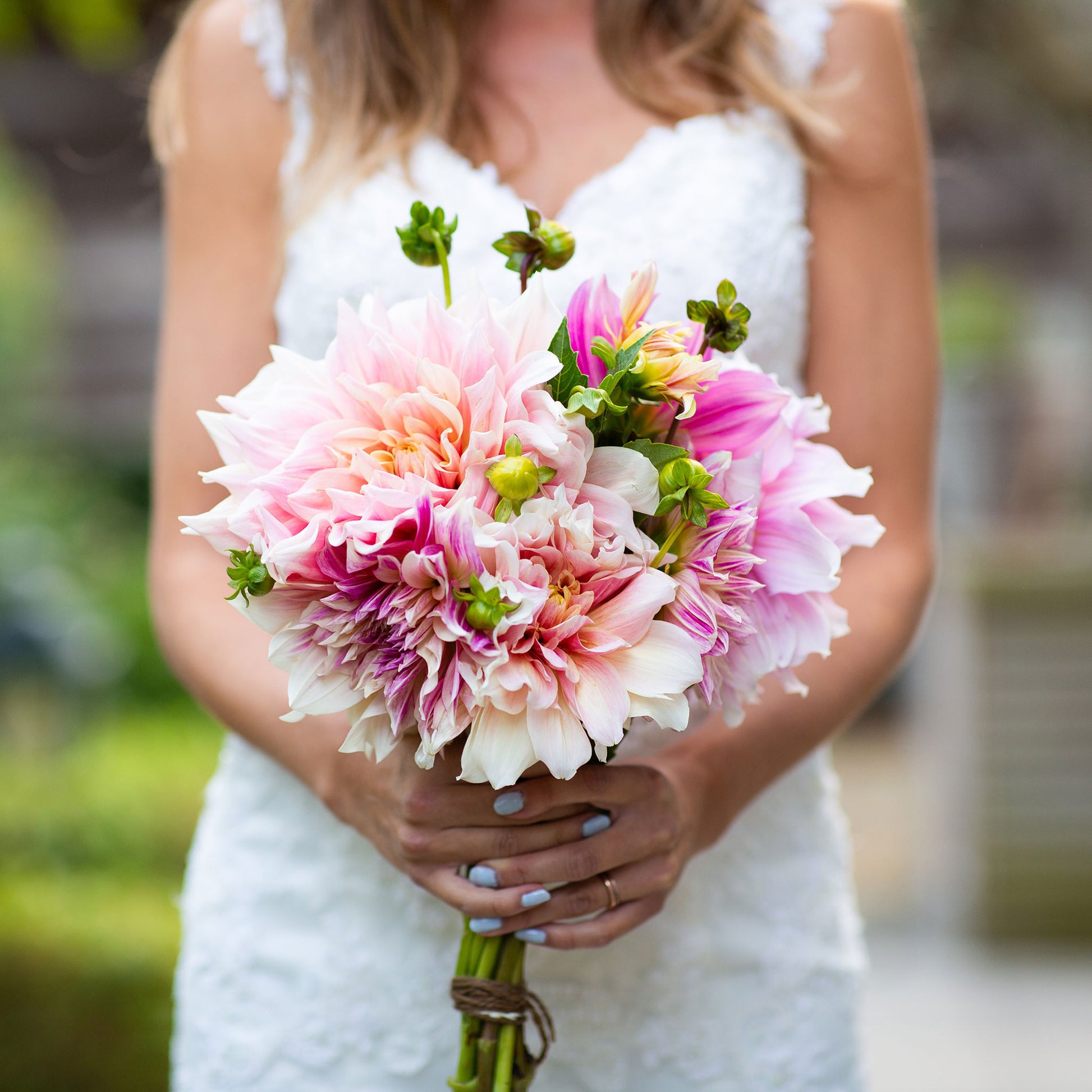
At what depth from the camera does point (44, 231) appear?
25.9 feet

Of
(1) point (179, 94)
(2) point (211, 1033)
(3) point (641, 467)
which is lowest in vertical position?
(2) point (211, 1033)

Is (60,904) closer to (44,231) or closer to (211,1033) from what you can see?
(211,1033)

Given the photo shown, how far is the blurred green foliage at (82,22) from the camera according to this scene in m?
3.53

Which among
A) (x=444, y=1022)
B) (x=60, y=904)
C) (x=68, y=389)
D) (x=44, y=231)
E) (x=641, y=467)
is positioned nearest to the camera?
(x=641, y=467)

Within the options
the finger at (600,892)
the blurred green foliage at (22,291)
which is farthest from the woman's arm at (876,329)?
the blurred green foliage at (22,291)

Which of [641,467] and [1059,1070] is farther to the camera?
[1059,1070]

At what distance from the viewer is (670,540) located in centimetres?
112

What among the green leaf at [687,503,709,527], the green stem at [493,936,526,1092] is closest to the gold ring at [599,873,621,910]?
the green stem at [493,936,526,1092]

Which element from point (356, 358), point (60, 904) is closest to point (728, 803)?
point (356, 358)

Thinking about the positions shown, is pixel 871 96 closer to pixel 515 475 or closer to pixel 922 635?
pixel 515 475

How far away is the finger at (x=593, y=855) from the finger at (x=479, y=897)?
0.4 inches

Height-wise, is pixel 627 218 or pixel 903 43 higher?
pixel 903 43

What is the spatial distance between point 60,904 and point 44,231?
5504mm

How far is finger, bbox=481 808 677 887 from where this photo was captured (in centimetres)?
132
